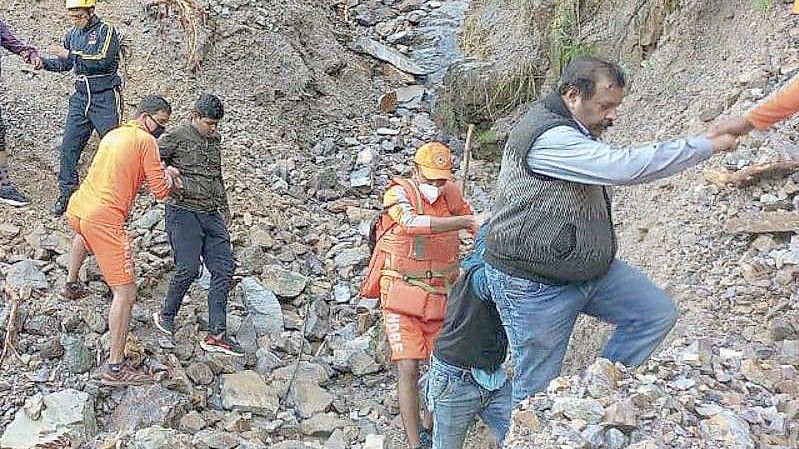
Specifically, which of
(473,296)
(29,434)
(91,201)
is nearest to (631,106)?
(473,296)

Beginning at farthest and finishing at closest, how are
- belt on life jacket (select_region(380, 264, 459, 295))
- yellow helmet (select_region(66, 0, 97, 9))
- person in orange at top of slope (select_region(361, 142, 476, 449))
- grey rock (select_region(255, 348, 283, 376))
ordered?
1. yellow helmet (select_region(66, 0, 97, 9))
2. grey rock (select_region(255, 348, 283, 376))
3. belt on life jacket (select_region(380, 264, 459, 295))
4. person in orange at top of slope (select_region(361, 142, 476, 449))

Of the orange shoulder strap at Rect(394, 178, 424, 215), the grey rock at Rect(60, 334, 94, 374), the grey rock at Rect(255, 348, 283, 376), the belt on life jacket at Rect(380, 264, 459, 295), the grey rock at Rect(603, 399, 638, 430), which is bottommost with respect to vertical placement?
the grey rock at Rect(255, 348, 283, 376)

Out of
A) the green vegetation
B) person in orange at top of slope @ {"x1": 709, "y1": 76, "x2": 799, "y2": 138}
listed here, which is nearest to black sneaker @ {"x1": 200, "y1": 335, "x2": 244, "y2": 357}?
person in orange at top of slope @ {"x1": 709, "y1": 76, "x2": 799, "y2": 138}

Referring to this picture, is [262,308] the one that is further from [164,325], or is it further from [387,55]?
[387,55]

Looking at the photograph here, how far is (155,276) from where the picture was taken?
7.55 metres

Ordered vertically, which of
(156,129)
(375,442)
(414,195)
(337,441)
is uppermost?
(156,129)

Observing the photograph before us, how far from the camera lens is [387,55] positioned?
1227 cm

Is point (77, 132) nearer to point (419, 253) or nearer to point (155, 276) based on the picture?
point (155, 276)

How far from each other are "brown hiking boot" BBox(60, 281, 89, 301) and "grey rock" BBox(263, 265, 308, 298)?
1616 millimetres

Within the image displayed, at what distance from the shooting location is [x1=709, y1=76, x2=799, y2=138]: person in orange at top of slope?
3.99 m

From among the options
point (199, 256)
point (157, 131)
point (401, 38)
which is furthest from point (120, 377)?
point (401, 38)

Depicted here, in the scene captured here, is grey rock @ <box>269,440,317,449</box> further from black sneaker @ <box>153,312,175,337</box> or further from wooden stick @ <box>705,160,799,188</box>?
wooden stick @ <box>705,160,799,188</box>

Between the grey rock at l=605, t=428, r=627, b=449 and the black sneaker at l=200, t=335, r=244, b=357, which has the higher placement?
the grey rock at l=605, t=428, r=627, b=449

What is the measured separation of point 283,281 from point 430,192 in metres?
2.94
